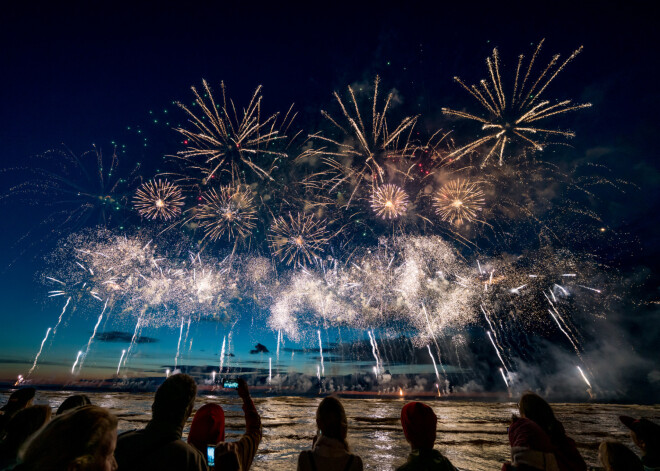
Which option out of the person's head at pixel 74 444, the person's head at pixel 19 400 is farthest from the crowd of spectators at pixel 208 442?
the person's head at pixel 19 400

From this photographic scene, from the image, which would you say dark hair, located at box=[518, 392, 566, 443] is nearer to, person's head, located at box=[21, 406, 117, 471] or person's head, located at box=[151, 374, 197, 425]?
person's head, located at box=[151, 374, 197, 425]

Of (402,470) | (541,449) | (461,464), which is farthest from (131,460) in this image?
(461,464)

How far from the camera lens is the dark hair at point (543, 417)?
359 cm

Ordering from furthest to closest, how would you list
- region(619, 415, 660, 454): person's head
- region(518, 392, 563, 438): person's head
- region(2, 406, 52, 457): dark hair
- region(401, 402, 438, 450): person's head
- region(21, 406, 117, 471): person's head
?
region(619, 415, 660, 454): person's head → region(518, 392, 563, 438): person's head → region(2, 406, 52, 457): dark hair → region(401, 402, 438, 450): person's head → region(21, 406, 117, 471): person's head

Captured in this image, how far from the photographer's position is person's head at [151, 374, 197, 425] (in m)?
2.40

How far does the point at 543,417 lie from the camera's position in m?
3.62

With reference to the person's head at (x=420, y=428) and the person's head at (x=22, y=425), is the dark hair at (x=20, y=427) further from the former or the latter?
the person's head at (x=420, y=428)

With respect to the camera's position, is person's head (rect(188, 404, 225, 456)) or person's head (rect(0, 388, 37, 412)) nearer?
person's head (rect(188, 404, 225, 456))

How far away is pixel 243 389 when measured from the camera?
3.56m

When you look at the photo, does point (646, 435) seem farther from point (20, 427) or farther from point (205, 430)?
point (20, 427)

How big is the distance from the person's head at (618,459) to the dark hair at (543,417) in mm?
593

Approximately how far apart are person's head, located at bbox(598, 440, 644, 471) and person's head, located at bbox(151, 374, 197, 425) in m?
5.07

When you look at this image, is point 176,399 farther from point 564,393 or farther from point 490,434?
point 564,393

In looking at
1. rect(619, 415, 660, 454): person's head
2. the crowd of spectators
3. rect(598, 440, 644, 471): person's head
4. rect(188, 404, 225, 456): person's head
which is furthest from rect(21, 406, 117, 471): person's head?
rect(619, 415, 660, 454): person's head
